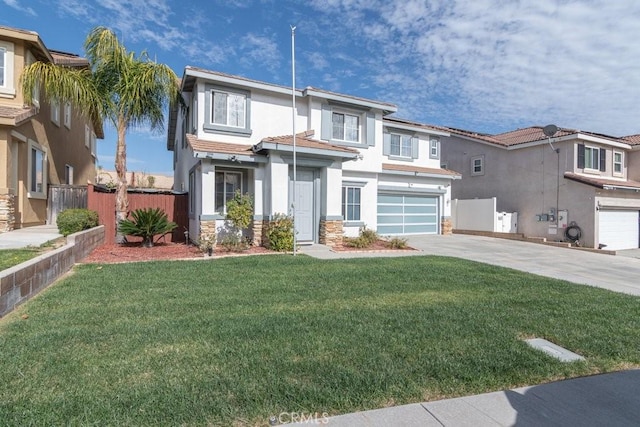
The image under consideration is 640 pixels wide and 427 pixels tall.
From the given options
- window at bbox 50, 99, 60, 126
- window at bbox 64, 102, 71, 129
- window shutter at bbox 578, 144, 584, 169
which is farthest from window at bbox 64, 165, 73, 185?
window shutter at bbox 578, 144, 584, 169

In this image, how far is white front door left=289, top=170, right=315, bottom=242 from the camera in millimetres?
13398

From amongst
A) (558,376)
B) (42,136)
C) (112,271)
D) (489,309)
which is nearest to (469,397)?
(558,376)

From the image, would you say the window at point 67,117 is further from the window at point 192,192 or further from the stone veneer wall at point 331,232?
the stone veneer wall at point 331,232

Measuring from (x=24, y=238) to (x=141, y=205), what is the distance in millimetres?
4245

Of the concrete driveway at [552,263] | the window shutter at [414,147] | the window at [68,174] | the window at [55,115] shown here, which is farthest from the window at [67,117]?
the concrete driveway at [552,263]

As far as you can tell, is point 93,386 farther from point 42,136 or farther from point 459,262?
point 42,136

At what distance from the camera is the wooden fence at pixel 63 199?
49.1 ft

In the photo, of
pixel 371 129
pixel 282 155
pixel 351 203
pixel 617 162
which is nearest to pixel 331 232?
pixel 351 203

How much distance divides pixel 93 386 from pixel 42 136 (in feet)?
51.0

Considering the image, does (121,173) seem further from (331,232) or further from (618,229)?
(618,229)

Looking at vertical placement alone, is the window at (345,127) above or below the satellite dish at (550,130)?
below

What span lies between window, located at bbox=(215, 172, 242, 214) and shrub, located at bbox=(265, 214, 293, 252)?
2223 mm

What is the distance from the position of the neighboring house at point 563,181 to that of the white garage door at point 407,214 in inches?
187

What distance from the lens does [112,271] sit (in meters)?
7.91
